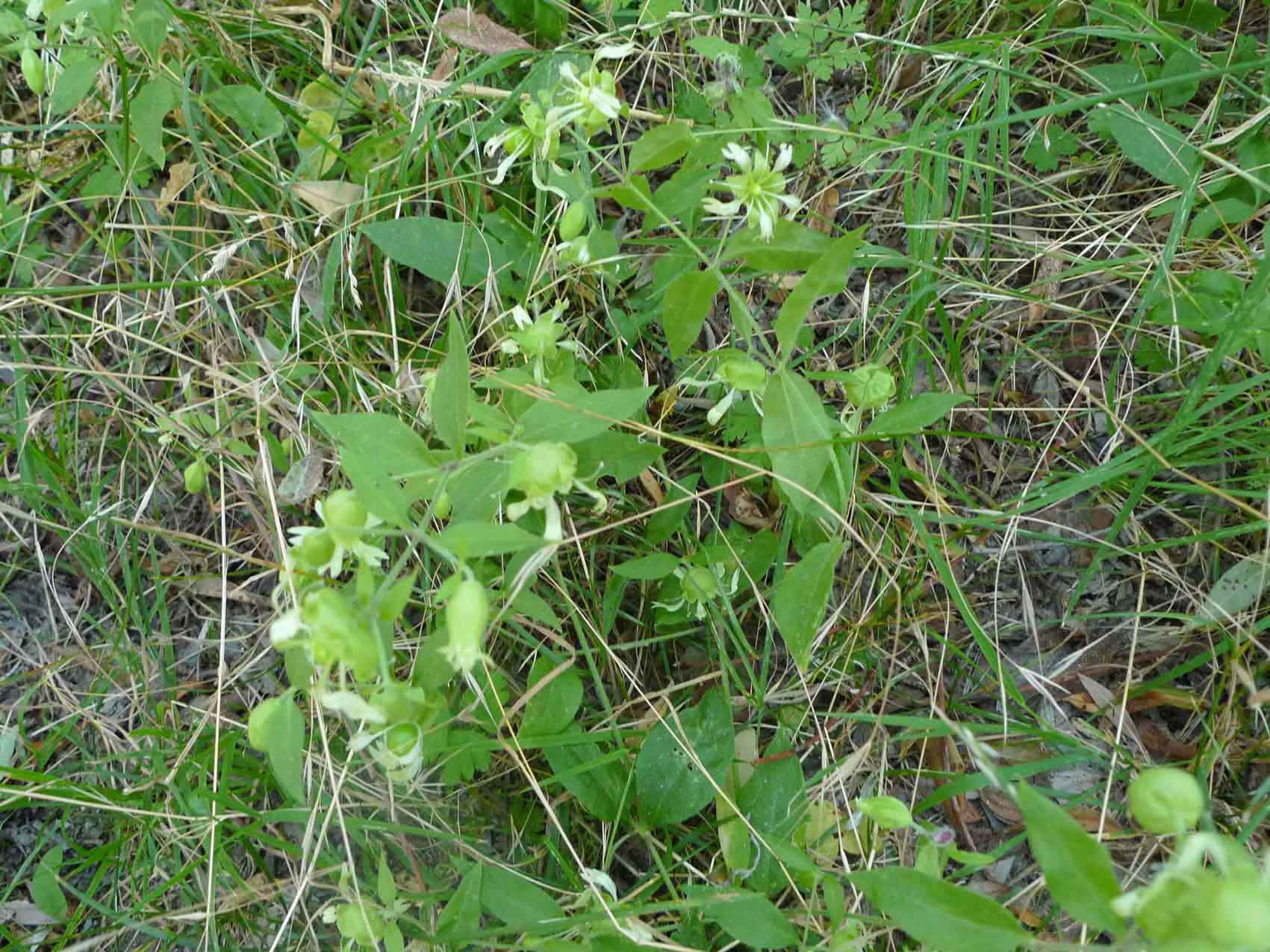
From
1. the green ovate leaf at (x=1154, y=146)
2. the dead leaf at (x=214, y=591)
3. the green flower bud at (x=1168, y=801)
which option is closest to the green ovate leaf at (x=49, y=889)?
the dead leaf at (x=214, y=591)

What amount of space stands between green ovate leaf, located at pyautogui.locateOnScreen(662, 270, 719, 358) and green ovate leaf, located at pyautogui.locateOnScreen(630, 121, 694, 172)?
20 centimetres

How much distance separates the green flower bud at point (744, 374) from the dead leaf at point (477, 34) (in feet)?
2.81

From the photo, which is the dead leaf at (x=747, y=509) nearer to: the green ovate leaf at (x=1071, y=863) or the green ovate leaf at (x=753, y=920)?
the green ovate leaf at (x=753, y=920)

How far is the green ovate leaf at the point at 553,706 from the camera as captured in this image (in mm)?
1442

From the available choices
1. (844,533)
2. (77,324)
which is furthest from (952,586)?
(77,324)

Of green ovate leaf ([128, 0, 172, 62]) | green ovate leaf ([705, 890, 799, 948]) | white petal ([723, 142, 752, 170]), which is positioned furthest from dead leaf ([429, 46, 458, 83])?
green ovate leaf ([705, 890, 799, 948])

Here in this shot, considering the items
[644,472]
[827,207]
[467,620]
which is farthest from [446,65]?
[467,620]

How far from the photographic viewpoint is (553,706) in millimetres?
1450

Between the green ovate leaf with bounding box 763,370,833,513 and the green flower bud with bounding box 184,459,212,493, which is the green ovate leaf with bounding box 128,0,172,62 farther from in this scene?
the green ovate leaf with bounding box 763,370,833,513

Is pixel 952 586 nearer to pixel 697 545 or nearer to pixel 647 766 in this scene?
pixel 697 545

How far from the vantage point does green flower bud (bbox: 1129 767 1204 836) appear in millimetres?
770

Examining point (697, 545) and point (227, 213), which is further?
point (227, 213)

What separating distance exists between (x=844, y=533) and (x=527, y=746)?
618 millimetres

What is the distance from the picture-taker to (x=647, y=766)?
1.44m
